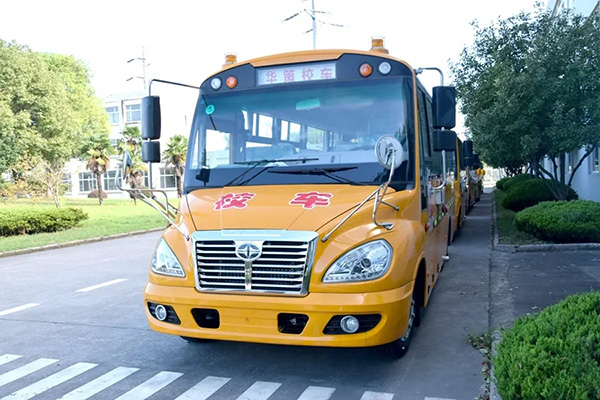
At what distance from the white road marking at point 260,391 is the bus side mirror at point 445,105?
2844mm

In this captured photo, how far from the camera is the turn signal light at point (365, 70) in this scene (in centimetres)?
521

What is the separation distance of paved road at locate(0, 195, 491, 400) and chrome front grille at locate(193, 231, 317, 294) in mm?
852

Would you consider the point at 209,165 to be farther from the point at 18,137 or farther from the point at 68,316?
the point at 18,137

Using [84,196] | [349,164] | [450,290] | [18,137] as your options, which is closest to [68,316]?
[349,164]

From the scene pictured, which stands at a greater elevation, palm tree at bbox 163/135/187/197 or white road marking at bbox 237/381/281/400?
palm tree at bbox 163/135/187/197

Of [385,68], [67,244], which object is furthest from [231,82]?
[67,244]

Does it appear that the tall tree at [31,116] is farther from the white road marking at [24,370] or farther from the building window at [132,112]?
the white road marking at [24,370]

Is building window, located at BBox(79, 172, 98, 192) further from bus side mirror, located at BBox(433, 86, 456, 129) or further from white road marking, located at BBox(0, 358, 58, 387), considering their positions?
bus side mirror, located at BBox(433, 86, 456, 129)

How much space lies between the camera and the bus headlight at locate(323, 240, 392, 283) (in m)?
4.14

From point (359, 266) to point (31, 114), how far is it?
36141 mm

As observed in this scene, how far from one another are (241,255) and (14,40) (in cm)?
3623

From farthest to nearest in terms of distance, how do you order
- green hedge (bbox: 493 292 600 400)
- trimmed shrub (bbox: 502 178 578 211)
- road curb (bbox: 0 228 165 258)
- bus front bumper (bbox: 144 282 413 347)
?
trimmed shrub (bbox: 502 178 578 211), road curb (bbox: 0 228 165 258), bus front bumper (bbox: 144 282 413 347), green hedge (bbox: 493 292 600 400)

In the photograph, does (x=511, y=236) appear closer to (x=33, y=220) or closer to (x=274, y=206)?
(x=274, y=206)

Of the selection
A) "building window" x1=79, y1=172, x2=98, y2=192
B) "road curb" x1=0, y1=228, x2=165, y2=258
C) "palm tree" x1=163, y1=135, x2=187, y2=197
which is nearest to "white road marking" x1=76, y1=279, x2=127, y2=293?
"road curb" x1=0, y1=228, x2=165, y2=258
